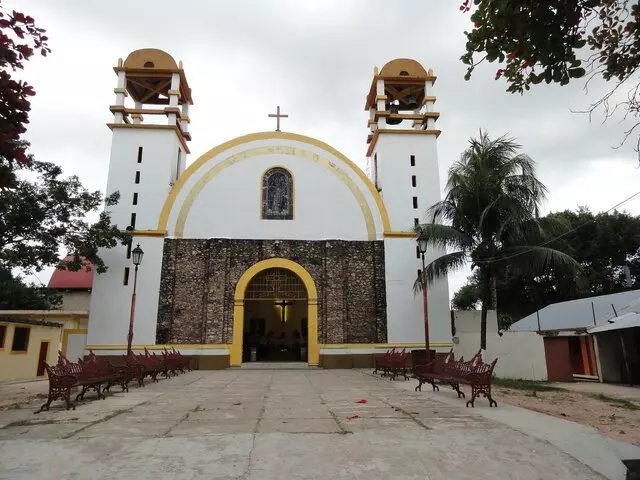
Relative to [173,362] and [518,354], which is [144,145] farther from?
[518,354]

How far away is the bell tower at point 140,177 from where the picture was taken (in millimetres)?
18375

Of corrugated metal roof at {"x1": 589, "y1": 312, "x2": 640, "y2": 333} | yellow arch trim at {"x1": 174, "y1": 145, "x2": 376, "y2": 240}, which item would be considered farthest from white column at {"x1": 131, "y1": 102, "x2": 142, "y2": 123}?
corrugated metal roof at {"x1": 589, "y1": 312, "x2": 640, "y2": 333}

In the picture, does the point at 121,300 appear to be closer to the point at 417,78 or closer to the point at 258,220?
the point at 258,220

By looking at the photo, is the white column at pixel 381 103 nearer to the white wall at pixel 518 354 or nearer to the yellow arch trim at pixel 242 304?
the yellow arch trim at pixel 242 304

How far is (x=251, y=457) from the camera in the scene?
4.80 m

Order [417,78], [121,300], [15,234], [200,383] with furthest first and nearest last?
[417,78], [121,300], [15,234], [200,383]

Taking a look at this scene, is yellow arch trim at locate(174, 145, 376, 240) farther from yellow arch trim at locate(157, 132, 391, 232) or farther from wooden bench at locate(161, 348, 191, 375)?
wooden bench at locate(161, 348, 191, 375)

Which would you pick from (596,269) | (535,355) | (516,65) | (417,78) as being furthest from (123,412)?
(596,269)

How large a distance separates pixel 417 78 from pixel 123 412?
750 inches

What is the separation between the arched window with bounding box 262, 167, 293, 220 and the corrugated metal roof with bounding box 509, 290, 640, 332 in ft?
41.9

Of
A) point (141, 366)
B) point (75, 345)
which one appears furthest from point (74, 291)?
point (141, 366)

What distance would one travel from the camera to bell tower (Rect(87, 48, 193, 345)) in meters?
18.4

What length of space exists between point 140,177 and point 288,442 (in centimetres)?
1712

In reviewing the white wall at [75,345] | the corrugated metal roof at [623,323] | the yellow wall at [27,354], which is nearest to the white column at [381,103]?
the corrugated metal roof at [623,323]
